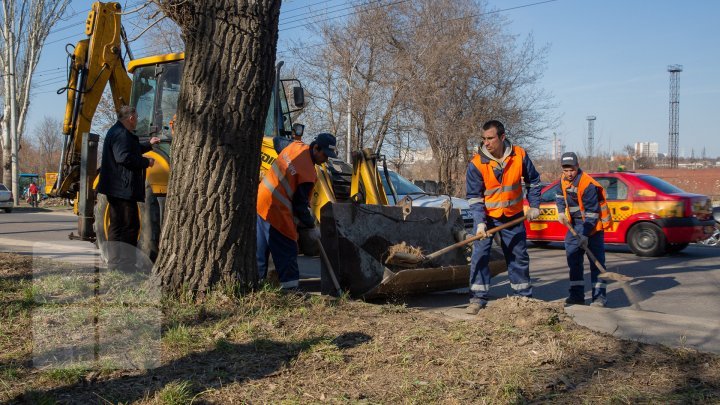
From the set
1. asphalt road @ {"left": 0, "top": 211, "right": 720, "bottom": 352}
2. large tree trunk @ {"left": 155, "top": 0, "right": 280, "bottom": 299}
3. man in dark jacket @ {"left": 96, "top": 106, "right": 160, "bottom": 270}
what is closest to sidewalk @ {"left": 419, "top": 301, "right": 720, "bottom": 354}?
asphalt road @ {"left": 0, "top": 211, "right": 720, "bottom": 352}

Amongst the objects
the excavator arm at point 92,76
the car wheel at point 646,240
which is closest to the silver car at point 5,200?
the excavator arm at point 92,76

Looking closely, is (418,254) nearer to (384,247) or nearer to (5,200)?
(384,247)

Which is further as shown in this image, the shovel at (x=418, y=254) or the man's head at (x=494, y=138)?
the man's head at (x=494, y=138)

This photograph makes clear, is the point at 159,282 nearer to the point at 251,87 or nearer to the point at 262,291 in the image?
the point at 262,291

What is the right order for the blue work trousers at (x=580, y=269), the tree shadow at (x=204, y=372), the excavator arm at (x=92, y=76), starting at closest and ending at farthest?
the tree shadow at (x=204, y=372) < the blue work trousers at (x=580, y=269) < the excavator arm at (x=92, y=76)

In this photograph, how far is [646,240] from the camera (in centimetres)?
1155

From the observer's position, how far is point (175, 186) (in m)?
5.07

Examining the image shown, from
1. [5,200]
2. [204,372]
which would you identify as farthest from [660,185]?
[5,200]

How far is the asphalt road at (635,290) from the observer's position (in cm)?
528

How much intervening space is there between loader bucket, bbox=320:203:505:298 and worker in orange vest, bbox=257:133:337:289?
0.96 ft

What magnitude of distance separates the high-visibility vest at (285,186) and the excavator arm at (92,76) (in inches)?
164

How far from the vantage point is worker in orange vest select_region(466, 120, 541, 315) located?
624cm

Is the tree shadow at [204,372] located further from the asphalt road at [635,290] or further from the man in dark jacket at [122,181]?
the man in dark jacket at [122,181]

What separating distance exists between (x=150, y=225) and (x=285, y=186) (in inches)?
82.7
